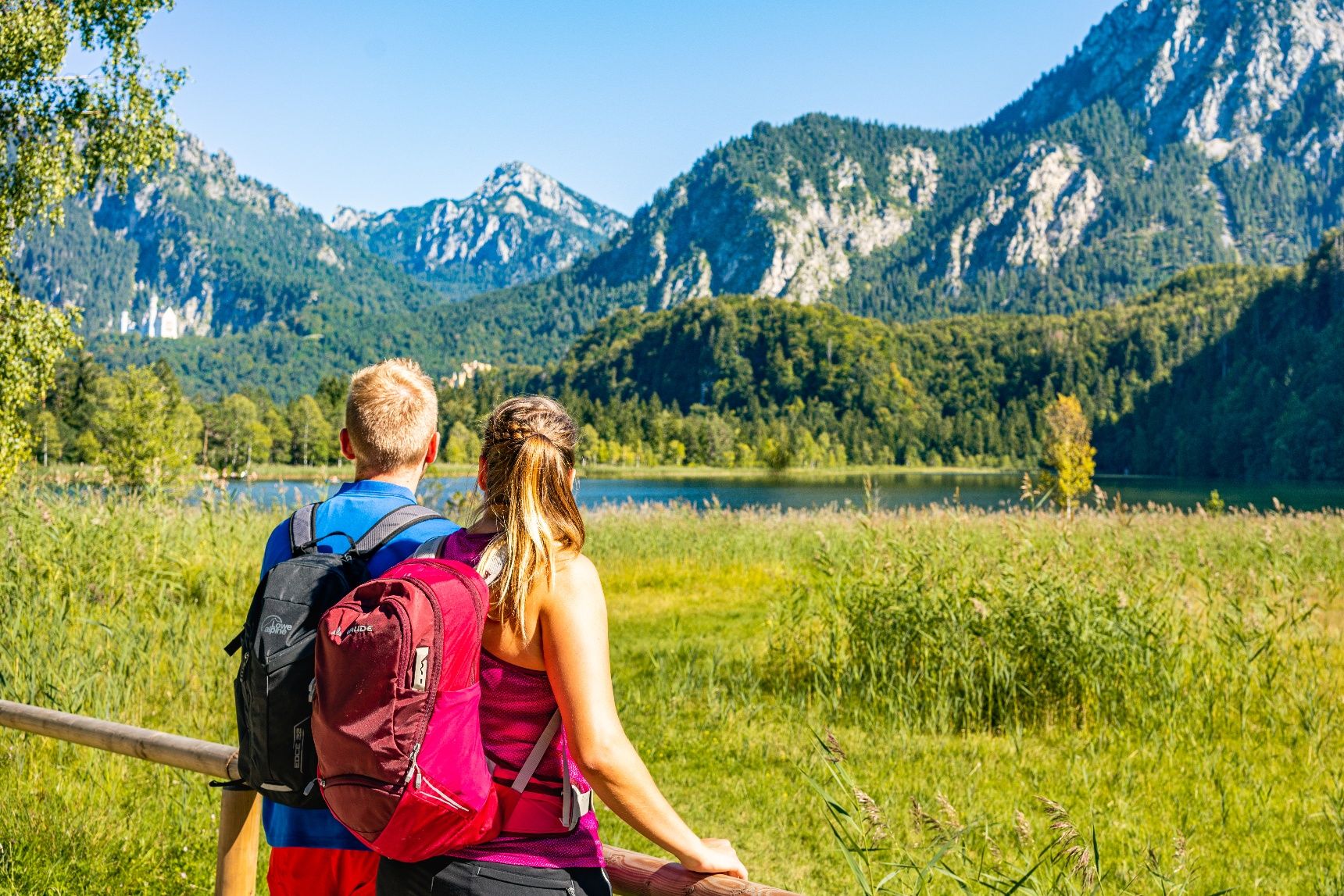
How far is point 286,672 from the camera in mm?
1817

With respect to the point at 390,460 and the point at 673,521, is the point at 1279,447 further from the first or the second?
the point at 390,460

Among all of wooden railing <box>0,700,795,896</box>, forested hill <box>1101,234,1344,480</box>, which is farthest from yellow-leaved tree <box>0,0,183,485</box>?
forested hill <box>1101,234,1344,480</box>

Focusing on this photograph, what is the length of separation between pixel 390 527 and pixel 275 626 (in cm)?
34

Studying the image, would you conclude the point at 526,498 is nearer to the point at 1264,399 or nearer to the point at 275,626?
the point at 275,626

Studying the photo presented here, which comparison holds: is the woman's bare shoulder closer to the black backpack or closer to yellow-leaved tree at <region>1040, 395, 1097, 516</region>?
the black backpack

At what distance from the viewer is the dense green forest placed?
3647 inches

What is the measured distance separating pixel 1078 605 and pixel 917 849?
2577 millimetres

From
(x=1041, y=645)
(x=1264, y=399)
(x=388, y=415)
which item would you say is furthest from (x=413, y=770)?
(x=1264, y=399)

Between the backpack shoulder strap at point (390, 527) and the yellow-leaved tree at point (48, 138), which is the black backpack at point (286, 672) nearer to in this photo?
the backpack shoulder strap at point (390, 527)

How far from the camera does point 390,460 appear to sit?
222cm

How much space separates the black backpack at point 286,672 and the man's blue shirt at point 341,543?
0.11 metres

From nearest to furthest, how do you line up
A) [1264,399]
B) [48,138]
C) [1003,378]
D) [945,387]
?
[48,138] < [1264,399] < [1003,378] < [945,387]

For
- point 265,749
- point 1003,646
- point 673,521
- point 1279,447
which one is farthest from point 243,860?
point 1279,447

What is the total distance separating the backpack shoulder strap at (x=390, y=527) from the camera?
6.69 feet
